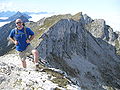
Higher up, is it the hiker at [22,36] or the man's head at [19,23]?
the man's head at [19,23]

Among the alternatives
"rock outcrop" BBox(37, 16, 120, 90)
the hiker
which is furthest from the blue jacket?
"rock outcrop" BBox(37, 16, 120, 90)

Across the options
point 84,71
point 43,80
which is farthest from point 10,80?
point 84,71

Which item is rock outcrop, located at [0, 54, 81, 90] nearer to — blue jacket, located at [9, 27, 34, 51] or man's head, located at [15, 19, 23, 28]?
blue jacket, located at [9, 27, 34, 51]

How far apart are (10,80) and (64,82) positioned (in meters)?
4.48

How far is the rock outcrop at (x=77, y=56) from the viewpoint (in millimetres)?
81281

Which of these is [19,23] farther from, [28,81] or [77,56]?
[77,56]

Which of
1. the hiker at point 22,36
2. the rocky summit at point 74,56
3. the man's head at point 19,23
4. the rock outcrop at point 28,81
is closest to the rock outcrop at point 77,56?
the rocky summit at point 74,56

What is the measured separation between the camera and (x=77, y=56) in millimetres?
103500

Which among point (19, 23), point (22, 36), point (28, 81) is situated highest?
point (19, 23)

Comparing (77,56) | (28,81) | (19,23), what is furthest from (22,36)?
(77,56)

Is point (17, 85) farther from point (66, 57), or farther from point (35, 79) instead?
point (66, 57)

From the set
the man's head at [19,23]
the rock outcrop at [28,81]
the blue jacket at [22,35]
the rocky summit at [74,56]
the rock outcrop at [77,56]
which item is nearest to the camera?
the rock outcrop at [28,81]

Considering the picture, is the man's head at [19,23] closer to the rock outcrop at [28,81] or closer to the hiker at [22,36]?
the hiker at [22,36]

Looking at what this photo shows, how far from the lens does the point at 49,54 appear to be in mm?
80188
